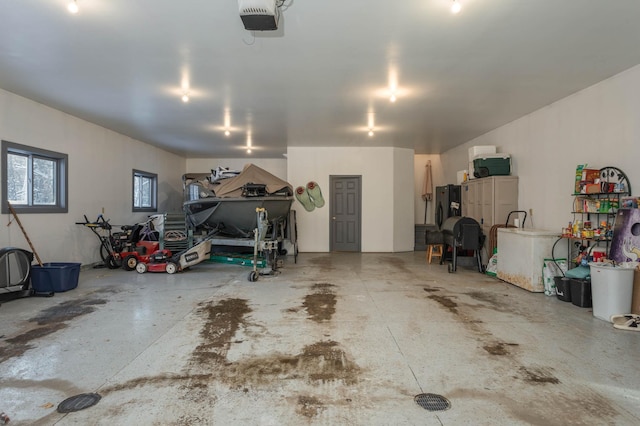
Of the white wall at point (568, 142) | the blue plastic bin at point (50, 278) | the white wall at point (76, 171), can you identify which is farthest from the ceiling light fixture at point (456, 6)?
the white wall at point (76, 171)

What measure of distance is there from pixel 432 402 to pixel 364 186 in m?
7.93

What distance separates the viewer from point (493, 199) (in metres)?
7.03

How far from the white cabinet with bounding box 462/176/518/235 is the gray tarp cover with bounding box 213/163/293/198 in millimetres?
4179

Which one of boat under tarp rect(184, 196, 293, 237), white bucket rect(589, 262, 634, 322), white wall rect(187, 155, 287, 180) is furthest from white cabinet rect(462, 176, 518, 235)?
white wall rect(187, 155, 287, 180)

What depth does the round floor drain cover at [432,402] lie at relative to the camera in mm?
2281

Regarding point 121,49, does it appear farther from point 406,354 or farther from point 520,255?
point 520,255

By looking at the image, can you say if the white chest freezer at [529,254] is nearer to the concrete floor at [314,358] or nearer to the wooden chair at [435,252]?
the concrete floor at [314,358]

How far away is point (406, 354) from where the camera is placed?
312 cm

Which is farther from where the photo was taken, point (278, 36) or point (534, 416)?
point (278, 36)

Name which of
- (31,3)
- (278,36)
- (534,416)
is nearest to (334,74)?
(278,36)

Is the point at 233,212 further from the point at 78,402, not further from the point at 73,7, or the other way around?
the point at 78,402

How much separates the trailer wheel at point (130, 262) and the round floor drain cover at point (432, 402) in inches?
264

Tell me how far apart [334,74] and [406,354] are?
3.51 meters

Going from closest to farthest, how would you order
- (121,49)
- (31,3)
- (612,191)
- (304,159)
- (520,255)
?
(31,3)
(121,49)
(612,191)
(520,255)
(304,159)
